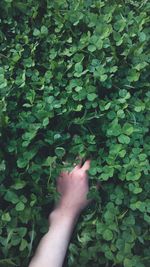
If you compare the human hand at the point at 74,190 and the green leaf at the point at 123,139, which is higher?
the green leaf at the point at 123,139

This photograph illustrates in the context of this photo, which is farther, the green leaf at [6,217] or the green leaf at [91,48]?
the green leaf at [91,48]

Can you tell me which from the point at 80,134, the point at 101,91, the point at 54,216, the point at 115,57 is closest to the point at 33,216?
the point at 54,216

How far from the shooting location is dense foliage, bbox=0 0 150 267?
1.31 meters

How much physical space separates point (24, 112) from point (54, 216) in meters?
0.32

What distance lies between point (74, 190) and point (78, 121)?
21 centimetres

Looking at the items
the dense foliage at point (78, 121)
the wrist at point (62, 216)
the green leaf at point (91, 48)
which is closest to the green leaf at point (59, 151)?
the dense foliage at point (78, 121)

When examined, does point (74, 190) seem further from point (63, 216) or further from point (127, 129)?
point (127, 129)

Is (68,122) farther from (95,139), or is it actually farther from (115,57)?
(115,57)

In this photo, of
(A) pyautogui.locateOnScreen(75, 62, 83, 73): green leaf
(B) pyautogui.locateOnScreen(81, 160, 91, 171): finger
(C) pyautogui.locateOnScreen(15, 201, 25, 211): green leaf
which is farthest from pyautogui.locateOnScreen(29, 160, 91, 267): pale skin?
(A) pyautogui.locateOnScreen(75, 62, 83, 73): green leaf

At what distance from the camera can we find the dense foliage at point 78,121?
51.7 inches

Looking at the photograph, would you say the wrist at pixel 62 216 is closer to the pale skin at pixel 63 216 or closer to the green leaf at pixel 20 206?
the pale skin at pixel 63 216

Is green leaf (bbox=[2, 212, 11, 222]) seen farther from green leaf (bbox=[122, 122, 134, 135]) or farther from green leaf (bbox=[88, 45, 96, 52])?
green leaf (bbox=[88, 45, 96, 52])

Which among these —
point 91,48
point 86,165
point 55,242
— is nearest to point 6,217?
point 55,242

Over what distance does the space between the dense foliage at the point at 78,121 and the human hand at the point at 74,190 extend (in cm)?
3
